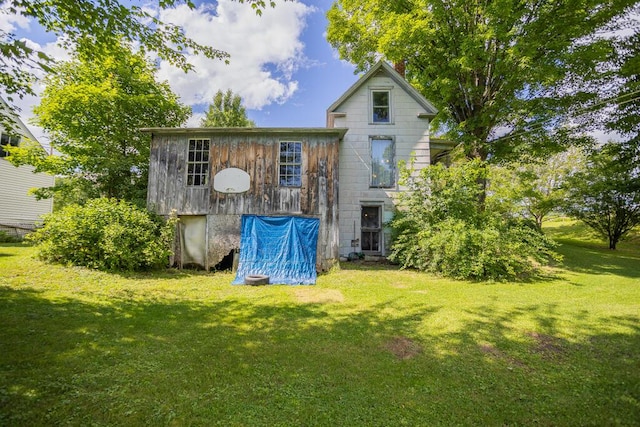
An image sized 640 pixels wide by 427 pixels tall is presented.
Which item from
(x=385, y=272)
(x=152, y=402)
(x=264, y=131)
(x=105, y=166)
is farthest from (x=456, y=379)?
(x=105, y=166)

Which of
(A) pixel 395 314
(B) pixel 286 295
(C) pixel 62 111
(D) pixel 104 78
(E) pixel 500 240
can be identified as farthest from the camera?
(D) pixel 104 78

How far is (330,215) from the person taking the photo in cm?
1103

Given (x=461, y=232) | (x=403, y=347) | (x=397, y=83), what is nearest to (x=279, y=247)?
(x=461, y=232)

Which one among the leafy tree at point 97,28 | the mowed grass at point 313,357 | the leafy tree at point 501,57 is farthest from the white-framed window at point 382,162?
the leafy tree at point 97,28

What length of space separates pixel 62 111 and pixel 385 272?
Result: 17.0m

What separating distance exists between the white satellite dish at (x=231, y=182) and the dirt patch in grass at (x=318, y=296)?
4.87 m

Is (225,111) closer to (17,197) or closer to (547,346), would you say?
(17,197)

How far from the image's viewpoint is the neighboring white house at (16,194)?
711 inches

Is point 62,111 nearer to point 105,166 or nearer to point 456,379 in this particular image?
point 105,166

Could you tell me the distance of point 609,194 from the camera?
63.2 ft

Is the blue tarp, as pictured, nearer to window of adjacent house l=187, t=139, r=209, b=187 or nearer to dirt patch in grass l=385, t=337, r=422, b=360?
window of adjacent house l=187, t=139, r=209, b=187

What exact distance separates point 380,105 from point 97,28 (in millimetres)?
11048

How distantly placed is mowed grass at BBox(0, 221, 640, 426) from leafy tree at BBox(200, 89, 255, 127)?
2297cm

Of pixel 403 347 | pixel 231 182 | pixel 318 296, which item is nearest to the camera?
pixel 403 347
